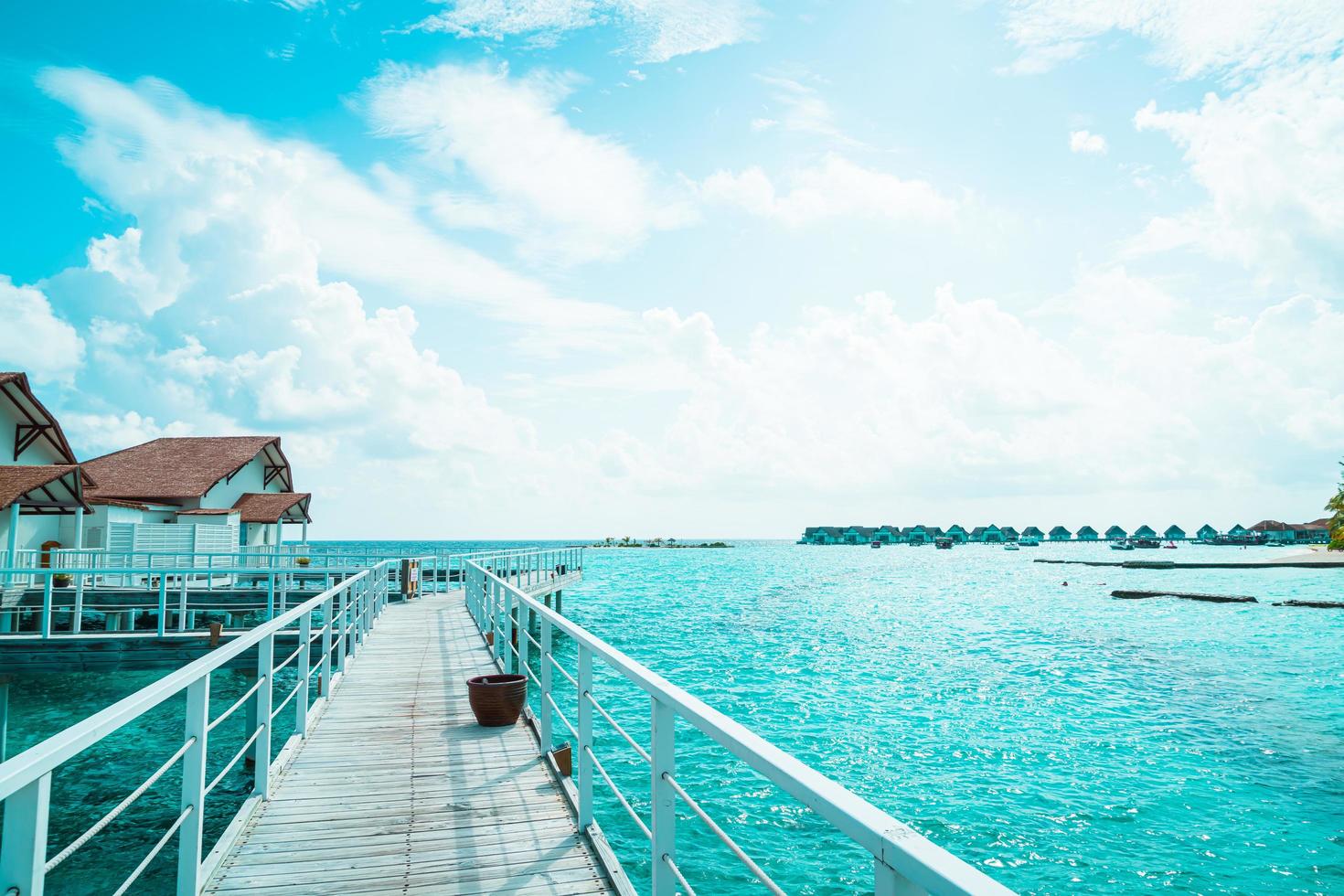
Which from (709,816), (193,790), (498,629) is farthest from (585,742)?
(498,629)

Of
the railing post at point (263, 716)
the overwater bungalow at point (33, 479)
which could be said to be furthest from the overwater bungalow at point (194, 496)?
the railing post at point (263, 716)

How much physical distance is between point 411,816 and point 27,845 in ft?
11.5

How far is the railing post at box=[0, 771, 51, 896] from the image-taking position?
2324 millimetres

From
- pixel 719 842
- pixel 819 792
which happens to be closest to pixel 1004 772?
pixel 719 842

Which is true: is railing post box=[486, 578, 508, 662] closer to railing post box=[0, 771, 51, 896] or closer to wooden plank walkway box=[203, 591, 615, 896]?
wooden plank walkway box=[203, 591, 615, 896]

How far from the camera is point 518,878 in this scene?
4.48m

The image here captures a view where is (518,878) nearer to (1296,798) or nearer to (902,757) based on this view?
(902,757)

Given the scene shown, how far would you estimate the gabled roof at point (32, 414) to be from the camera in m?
23.7

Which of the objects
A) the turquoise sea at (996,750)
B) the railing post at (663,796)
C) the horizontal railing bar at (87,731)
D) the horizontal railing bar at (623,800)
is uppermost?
the horizontal railing bar at (87,731)

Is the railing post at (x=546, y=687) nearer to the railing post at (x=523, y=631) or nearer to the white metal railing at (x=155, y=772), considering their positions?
the railing post at (x=523, y=631)

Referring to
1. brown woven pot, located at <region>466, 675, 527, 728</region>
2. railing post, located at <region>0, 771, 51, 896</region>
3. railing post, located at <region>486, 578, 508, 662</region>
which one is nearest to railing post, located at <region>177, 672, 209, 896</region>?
railing post, located at <region>0, 771, 51, 896</region>

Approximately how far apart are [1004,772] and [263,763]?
39.2 feet

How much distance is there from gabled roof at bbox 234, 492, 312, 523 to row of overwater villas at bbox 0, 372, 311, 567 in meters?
0.04

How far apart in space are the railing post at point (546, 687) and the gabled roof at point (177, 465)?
26.2m
